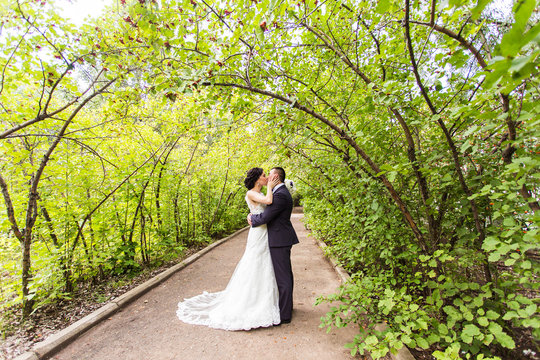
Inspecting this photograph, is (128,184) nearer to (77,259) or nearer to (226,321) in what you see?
(77,259)

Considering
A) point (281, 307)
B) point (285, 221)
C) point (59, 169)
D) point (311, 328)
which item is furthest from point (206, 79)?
point (59, 169)

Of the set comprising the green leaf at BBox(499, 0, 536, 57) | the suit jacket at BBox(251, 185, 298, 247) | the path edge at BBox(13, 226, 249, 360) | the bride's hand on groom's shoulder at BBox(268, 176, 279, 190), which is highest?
Answer: the green leaf at BBox(499, 0, 536, 57)

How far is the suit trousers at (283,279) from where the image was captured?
3082 millimetres

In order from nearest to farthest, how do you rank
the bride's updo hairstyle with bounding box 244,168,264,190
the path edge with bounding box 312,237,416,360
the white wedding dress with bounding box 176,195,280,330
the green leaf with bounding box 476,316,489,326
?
the green leaf with bounding box 476,316,489,326, the path edge with bounding box 312,237,416,360, the white wedding dress with bounding box 176,195,280,330, the bride's updo hairstyle with bounding box 244,168,264,190

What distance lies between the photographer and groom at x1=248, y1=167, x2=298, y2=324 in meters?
3.14

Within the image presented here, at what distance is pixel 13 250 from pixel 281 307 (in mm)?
4165

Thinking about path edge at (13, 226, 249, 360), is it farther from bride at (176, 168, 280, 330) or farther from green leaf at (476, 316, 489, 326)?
green leaf at (476, 316, 489, 326)

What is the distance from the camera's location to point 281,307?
122 inches

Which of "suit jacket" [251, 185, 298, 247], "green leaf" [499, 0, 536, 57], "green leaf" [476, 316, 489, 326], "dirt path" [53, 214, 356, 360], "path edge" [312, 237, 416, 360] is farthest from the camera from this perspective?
"suit jacket" [251, 185, 298, 247]

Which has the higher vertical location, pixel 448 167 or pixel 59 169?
pixel 59 169

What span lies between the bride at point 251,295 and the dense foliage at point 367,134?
0.84 metres

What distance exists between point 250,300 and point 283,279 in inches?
21.8

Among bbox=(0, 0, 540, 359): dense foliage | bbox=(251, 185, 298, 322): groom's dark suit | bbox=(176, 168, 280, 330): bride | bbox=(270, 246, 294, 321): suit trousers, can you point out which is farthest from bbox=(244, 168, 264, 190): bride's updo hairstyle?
bbox=(270, 246, 294, 321): suit trousers

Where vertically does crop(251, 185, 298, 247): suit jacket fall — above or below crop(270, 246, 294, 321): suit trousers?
above
